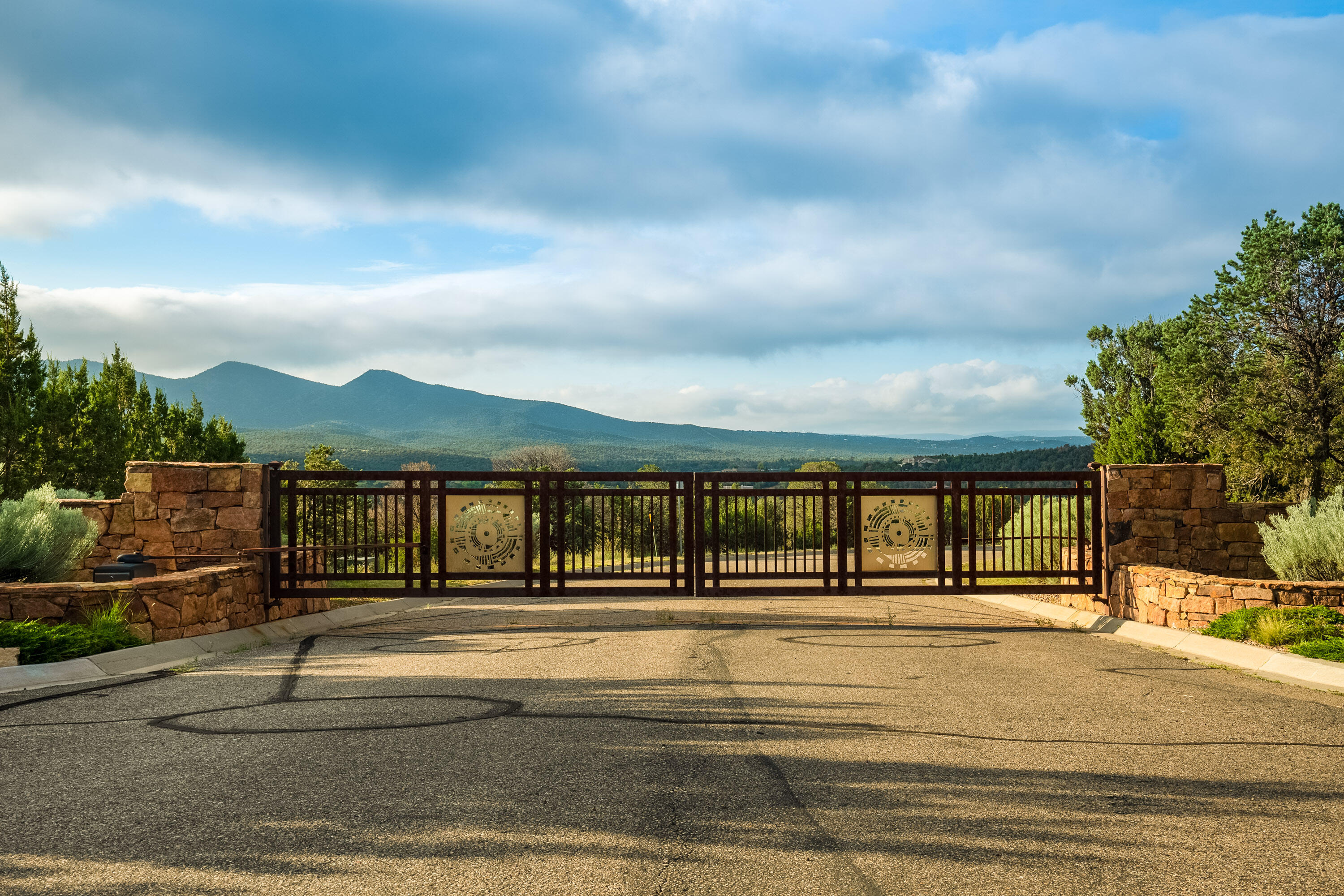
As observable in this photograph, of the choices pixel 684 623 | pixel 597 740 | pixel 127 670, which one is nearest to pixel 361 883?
pixel 597 740

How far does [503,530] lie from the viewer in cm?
1351

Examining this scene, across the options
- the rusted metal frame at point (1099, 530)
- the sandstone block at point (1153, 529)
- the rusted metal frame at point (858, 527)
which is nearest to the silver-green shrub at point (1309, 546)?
the sandstone block at point (1153, 529)

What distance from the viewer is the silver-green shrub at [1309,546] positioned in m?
12.1

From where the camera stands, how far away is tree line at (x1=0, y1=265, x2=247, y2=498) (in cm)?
2136

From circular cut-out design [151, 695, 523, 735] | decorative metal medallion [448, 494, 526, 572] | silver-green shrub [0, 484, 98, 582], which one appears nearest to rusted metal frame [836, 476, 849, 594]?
decorative metal medallion [448, 494, 526, 572]

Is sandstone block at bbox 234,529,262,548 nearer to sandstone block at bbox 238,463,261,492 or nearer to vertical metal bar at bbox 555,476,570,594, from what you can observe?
sandstone block at bbox 238,463,261,492

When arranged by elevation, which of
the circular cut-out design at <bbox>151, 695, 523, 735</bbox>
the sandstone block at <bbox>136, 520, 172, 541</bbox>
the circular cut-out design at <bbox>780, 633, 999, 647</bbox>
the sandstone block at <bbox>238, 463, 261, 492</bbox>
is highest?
the sandstone block at <bbox>238, 463, 261, 492</bbox>

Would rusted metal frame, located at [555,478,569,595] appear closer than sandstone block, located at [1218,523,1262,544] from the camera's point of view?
Yes

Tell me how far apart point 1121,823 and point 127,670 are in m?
9.22

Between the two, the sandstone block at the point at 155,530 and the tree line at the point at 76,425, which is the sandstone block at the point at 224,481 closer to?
the sandstone block at the point at 155,530

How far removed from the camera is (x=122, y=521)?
13875 millimetres

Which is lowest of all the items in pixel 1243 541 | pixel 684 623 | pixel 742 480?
pixel 684 623

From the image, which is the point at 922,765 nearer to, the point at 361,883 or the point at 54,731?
the point at 361,883

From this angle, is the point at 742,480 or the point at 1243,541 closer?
the point at 742,480
